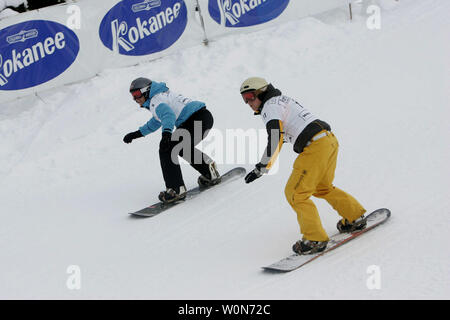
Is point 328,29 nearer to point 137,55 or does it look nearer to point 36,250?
point 137,55

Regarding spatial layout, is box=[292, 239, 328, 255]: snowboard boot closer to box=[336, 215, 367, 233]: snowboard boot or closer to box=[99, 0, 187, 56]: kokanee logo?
box=[336, 215, 367, 233]: snowboard boot

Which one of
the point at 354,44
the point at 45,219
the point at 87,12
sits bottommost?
the point at 45,219

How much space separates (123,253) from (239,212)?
4.83 feet

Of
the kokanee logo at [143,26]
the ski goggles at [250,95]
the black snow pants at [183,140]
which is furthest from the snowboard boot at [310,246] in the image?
the kokanee logo at [143,26]

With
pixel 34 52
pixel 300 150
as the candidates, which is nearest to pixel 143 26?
pixel 34 52

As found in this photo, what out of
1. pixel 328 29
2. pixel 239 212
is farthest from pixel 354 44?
pixel 239 212

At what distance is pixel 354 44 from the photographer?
452 inches

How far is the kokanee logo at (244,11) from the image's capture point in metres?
11.2

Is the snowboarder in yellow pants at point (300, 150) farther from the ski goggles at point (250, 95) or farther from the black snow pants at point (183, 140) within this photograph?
the black snow pants at point (183, 140)

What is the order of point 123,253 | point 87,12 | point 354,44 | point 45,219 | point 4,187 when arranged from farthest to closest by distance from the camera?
1. point 354,44
2. point 87,12
3. point 4,187
4. point 45,219
5. point 123,253

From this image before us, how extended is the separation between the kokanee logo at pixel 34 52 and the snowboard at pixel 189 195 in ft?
15.4

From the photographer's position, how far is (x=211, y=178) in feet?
23.9

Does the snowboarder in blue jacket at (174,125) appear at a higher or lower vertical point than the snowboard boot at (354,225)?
higher
